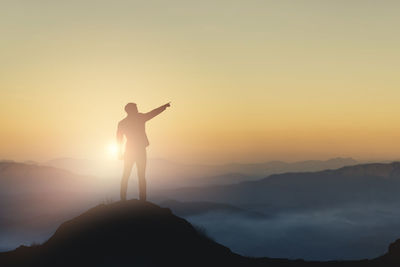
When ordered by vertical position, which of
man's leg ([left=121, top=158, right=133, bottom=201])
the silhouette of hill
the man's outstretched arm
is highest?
the man's outstretched arm

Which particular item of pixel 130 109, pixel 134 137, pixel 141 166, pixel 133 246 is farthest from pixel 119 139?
pixel 133 246

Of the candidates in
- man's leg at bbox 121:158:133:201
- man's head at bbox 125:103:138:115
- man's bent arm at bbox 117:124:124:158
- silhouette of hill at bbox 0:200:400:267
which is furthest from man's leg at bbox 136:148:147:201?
man's head at bbox 125:103:138:115

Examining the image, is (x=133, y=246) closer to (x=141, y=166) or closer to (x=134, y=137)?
(x=141, y=166)

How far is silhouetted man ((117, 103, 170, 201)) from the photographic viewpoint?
20.7 m

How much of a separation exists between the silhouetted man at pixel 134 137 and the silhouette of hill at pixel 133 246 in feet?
5.84

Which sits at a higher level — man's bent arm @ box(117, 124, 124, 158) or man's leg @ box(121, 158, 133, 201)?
man's bent arm @ box(117, 124, 124, 158)

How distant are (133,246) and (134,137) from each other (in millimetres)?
4514

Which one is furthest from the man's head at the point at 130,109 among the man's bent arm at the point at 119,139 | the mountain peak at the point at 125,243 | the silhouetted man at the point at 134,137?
the mountain peak at the point at 125,243

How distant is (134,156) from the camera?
68.0 feet

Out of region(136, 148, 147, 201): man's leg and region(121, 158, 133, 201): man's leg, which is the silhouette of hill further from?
region(136, 148, 147, 201): man's leg

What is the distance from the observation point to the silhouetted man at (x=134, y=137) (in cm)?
2072

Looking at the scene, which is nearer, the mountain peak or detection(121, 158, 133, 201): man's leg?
the mountain peak

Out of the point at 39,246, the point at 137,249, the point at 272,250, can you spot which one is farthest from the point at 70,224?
the point at 272,250

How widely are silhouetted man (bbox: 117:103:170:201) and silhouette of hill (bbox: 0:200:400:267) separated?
5.84ft
